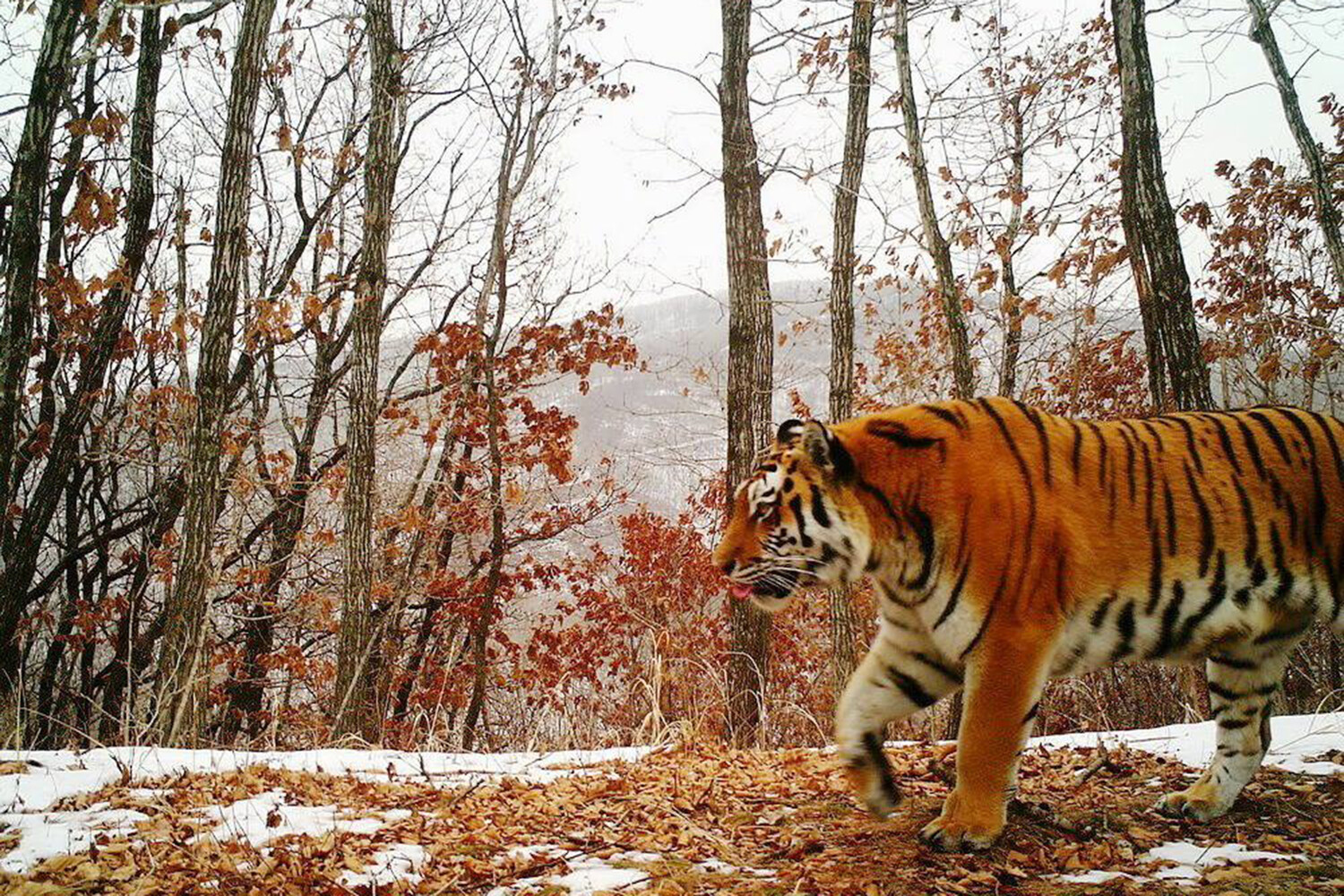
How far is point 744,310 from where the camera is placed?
9125 millimetres

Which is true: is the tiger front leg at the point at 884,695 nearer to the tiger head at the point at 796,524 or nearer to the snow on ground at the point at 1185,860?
the tiger head at the point at 796,524

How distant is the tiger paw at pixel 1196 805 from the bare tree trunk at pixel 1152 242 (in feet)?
13.1

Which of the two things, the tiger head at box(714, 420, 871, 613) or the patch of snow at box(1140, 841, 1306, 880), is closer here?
the patch of snow at box(1140, 841, 1306, 880)

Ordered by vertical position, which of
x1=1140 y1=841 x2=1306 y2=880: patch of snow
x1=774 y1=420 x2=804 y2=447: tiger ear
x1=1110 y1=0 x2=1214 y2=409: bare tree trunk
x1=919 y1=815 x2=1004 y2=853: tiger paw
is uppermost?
x1=1110 y1=0 x2=1214 y2=409: bare tree trunk

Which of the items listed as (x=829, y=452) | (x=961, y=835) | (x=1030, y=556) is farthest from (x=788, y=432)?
(x=961, y=835)

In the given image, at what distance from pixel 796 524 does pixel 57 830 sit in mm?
3100

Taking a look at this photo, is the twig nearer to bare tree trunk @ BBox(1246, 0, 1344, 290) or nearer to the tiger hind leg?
the tiger hind leg

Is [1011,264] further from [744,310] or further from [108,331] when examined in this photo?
[108,331]

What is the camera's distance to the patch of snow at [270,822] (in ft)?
10.9

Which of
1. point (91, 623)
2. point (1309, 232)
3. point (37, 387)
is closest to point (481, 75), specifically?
point (37, 387)

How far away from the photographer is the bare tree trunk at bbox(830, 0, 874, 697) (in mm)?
8859

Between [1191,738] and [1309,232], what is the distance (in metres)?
14.3

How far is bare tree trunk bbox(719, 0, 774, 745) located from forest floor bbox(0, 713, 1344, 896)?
3491mm

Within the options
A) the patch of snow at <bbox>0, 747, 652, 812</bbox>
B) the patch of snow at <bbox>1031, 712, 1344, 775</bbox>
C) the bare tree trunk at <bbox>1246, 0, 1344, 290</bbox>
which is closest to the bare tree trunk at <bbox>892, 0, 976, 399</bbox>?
the bare tree trunk at <bbox>1246, 0, 1344, 290</bbox>
